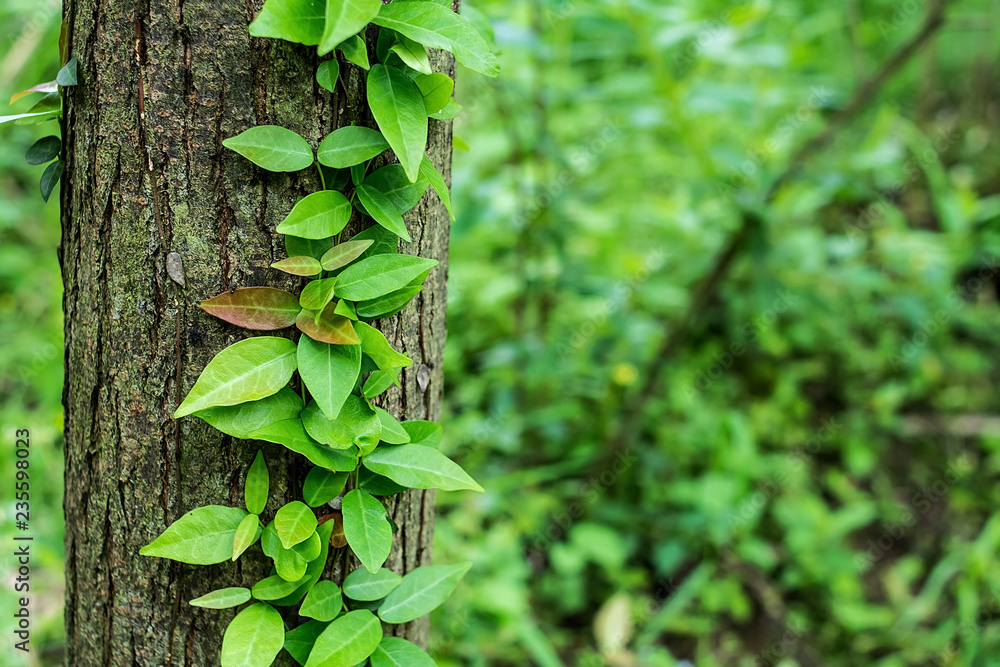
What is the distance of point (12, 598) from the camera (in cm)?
140

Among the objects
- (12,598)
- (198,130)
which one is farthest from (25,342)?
(198,130)

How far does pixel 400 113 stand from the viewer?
0.52 meters

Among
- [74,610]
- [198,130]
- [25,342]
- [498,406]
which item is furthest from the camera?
[25,342]

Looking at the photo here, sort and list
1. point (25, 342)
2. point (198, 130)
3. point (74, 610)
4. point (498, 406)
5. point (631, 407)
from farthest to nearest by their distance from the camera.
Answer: point (25, 342), point (631, 407), point (498, 406), point (74, 610), point (198, 130)

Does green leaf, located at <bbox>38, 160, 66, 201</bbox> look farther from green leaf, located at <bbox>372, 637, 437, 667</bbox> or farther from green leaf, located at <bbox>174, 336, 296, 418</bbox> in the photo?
green leaf, located at <bbox>372, 637, 437, 667</bbox>

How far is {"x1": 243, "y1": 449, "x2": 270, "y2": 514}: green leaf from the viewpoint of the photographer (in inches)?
22.4

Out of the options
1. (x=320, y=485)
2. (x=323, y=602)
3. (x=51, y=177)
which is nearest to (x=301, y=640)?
(x=323, y=602)

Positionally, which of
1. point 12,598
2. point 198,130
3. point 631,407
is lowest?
point 12,598

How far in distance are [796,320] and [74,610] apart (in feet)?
7.06

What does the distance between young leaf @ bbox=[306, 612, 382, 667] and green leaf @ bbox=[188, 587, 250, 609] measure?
73 millimetres

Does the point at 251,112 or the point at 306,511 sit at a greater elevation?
the point at 251,112

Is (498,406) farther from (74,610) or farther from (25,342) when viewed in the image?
(25,342)

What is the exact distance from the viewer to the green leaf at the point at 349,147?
1.72 ft

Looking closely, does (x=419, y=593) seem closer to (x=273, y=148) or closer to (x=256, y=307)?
(x=256, y=307)
